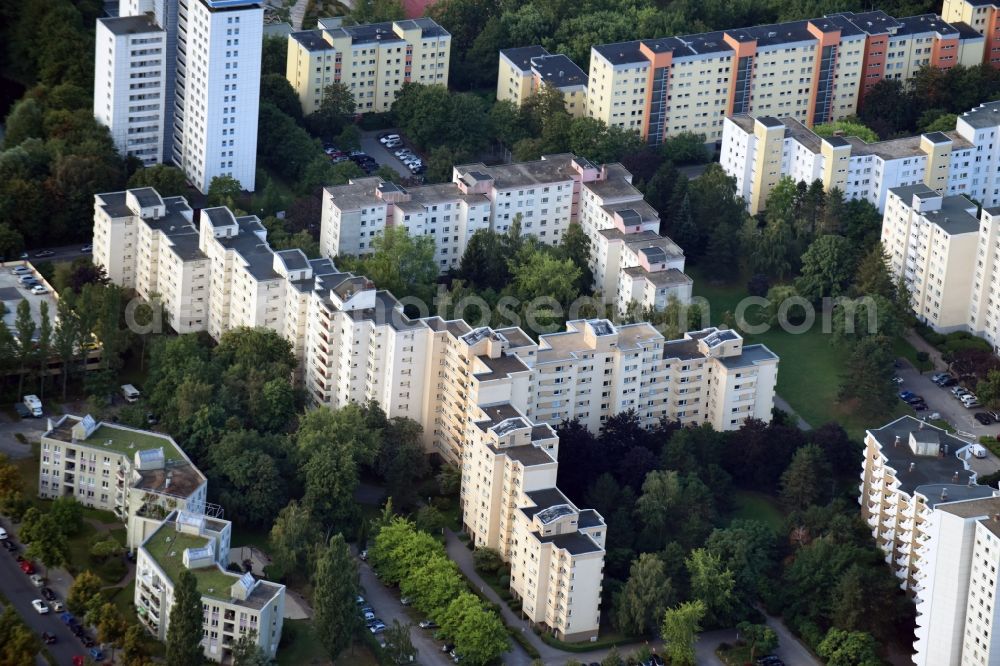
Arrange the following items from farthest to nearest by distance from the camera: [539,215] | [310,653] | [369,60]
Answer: [369,60] → [539,215] → [310,653]

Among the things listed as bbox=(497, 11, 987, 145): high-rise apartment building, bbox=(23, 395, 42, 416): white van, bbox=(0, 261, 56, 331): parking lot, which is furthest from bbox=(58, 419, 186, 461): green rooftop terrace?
bbox=(497, 11, 987, 145): high-rise apartment building

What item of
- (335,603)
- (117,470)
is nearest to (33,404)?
(117,470)

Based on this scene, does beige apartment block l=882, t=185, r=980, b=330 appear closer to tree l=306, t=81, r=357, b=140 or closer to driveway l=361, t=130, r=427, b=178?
driveway l=361, t=130, r=427, b=178

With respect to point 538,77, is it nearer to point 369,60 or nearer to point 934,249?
point 369,60

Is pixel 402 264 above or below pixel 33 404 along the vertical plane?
above

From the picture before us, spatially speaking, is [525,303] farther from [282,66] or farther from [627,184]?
[282,66]

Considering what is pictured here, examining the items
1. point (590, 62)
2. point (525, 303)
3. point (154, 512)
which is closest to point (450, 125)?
point (590, 62)
